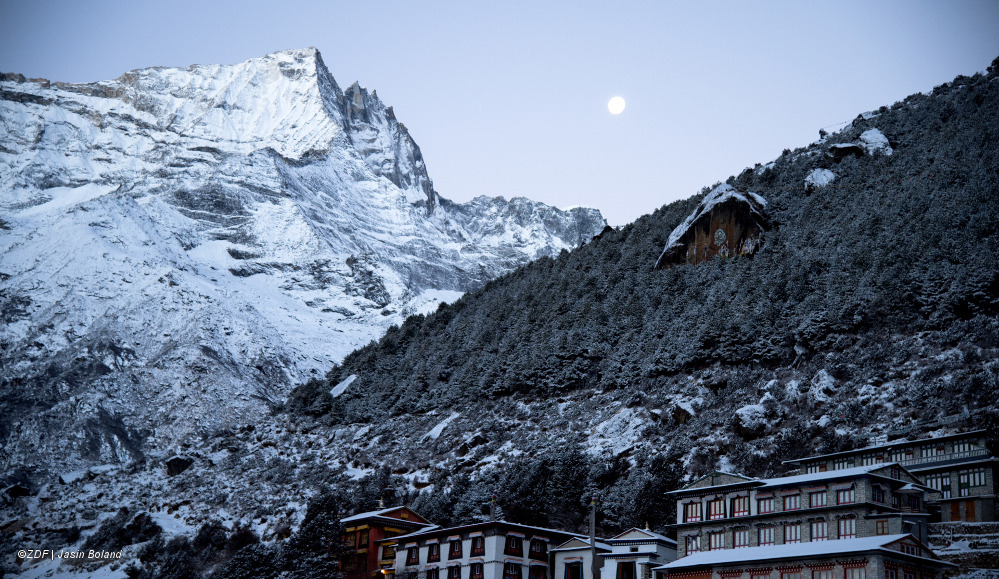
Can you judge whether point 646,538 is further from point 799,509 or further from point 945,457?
point 945,457

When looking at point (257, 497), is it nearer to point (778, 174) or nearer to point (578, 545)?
point (578, 545)

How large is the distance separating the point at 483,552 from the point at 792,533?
22.4m

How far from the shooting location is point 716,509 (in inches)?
2328

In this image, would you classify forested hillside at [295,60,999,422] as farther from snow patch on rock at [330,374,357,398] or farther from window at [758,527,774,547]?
window at [758,527,774,547]

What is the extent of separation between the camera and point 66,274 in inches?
7613

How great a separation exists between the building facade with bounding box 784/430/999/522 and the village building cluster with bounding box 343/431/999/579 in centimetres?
6

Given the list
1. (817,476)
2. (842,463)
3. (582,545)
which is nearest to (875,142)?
(842,463)

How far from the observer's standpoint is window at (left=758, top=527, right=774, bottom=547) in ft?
182

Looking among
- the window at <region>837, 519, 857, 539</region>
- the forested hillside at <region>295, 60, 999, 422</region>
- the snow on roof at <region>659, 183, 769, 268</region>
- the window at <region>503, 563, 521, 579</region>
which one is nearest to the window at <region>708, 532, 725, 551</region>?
the window at <region>837, 519, 857, 539</region>

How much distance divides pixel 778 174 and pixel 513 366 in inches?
1856

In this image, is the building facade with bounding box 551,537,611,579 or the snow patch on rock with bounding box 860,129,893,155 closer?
the building facade with bounding box 551,537,611,579

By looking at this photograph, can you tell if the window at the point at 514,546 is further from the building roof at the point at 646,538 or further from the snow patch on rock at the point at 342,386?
the snow patch on rock at the point at 342,386

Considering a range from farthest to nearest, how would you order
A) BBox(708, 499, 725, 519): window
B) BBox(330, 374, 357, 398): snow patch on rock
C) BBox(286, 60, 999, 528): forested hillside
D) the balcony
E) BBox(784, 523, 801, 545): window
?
1. BBox(330, 374, 357, 398): snow patch on rock
2. BBox(286, 60, 999, 528): forested hillside
3. BBox(708, 499, 725, 519): window
4. the balcony
5. BBox(784, 523, 801, 545): window

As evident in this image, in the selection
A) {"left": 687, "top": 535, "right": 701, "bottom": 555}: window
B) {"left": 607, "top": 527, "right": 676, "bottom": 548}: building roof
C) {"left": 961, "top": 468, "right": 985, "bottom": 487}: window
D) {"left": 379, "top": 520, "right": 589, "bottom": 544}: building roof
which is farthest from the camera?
{"left": 379, "top": 520, "right": 589, "bottom": 544}: building roof
